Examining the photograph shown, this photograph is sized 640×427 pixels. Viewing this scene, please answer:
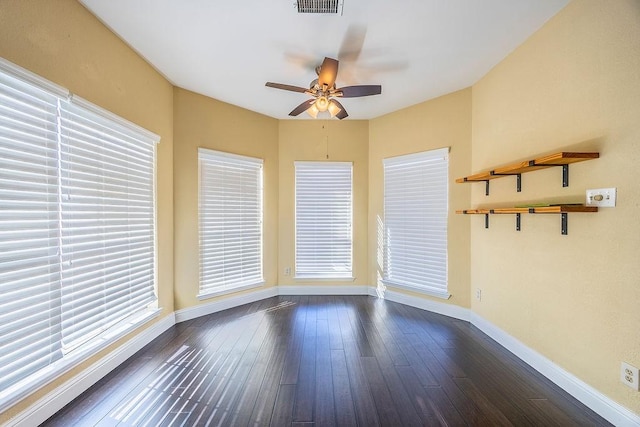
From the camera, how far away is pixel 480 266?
292cm

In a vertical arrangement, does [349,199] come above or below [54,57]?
below

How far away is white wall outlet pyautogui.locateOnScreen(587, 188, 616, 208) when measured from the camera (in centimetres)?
161

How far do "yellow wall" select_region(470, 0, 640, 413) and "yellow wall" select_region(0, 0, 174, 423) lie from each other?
3520mm

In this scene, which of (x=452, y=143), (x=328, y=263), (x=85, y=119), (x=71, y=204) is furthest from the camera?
(x=328, y=263)

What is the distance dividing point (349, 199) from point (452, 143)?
1.59 meters

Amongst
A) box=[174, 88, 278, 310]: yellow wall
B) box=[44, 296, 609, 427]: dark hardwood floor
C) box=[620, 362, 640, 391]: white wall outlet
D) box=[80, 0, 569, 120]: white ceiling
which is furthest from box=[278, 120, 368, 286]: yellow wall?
box=[620, 362, 640, 391]: white wall outlet

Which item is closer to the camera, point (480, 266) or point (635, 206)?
point (635, 206)

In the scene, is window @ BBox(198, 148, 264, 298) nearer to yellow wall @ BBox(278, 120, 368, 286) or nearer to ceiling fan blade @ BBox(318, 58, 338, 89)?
yellow wall @ BBox(278, 120, 368, 286)

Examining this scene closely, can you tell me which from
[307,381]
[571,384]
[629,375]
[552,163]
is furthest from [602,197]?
[307,381]

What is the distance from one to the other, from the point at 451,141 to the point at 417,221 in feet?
3.58

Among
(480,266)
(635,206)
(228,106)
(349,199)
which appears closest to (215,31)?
(228,106)

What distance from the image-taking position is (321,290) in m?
4.07

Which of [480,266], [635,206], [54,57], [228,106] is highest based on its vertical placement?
[228,106]

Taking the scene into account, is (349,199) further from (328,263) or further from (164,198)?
(164,198)
